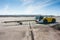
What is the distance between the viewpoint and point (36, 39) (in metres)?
9.62

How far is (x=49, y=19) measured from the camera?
28562 millimetres

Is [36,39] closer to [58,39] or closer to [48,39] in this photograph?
[48,39]

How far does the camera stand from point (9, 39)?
32.2ft

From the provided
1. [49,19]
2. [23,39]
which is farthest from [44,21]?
[23,39]

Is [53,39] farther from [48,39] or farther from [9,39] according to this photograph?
[9,39]

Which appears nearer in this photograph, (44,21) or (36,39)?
(36,39)

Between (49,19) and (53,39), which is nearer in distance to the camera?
(53,39)

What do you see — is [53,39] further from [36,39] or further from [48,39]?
[36,39]

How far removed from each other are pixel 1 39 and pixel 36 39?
2456 millimetres

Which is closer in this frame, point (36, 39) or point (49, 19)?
point (36, 39)

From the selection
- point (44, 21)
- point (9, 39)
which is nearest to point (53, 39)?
point (9, 39)

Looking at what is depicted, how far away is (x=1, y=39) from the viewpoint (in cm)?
989

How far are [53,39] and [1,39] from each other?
142 inches

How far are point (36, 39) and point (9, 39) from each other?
1.88m
